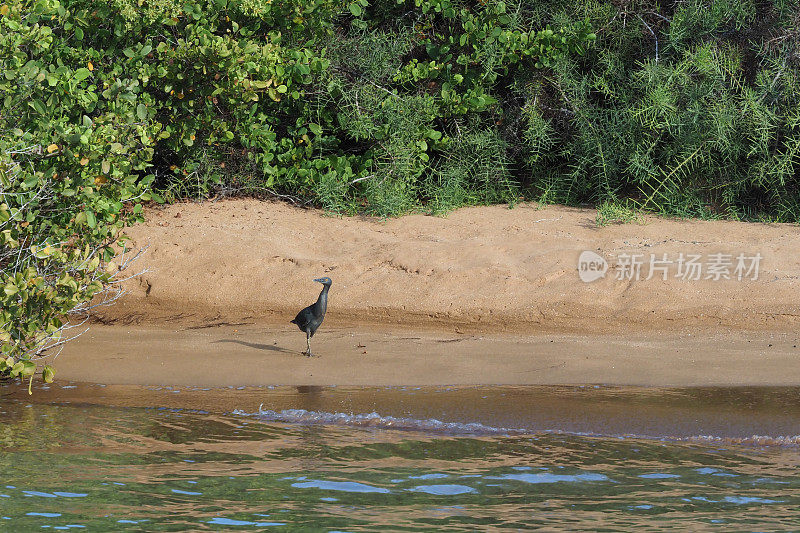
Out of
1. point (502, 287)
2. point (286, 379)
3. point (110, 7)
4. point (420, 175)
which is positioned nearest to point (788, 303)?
point (502, 287)

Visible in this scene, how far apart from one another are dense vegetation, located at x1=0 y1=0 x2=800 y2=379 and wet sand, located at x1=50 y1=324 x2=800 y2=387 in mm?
2110

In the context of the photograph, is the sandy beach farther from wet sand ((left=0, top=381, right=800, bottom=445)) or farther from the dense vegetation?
the dense vegetation

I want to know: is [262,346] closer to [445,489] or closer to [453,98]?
[445,489]

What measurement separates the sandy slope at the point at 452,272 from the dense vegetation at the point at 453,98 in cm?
49

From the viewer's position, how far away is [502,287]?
8531mm

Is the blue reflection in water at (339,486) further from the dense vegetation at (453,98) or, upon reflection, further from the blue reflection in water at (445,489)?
the dense vegetation at (453,98)

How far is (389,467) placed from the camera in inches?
201

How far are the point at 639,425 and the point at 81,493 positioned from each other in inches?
118

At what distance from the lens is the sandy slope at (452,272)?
316 inches

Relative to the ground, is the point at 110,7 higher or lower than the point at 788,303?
higher

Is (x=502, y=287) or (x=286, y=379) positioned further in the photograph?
(x=502, y=287)

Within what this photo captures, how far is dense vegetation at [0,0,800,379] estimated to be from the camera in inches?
393

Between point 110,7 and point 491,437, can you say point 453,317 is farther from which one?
point 110,7

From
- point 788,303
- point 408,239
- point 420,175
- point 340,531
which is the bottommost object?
point 340,531
